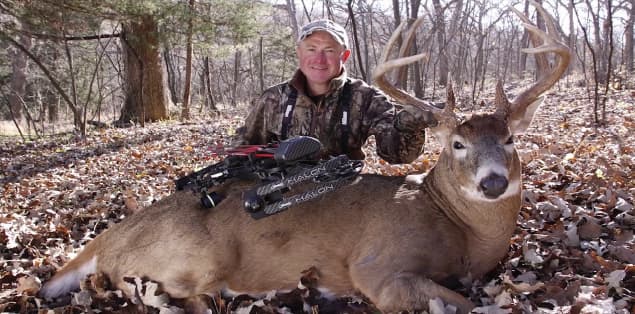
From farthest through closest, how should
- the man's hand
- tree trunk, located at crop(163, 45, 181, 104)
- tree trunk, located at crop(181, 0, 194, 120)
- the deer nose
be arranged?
tree trunk, located at crop(163, 45, 181, 104) → tree trunk, located at crop(181, 0, 194, 120) → the man's hand → the deer nose

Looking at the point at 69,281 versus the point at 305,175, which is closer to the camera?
the point at 305,175

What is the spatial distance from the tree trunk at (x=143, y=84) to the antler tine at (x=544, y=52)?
13.4 metres

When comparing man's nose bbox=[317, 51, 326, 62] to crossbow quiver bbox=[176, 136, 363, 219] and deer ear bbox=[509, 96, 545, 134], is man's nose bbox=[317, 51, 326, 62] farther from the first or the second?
deer ear bbox=[509, 96, 545, 134]

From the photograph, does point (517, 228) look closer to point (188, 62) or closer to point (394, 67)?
point (394, 67)

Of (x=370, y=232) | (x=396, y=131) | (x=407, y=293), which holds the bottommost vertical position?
(x=407, y=293)

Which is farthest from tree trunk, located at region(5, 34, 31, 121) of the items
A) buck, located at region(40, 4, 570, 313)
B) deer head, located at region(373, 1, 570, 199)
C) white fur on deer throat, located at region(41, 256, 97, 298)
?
deer head, located at region(373, 1, 570, 199)

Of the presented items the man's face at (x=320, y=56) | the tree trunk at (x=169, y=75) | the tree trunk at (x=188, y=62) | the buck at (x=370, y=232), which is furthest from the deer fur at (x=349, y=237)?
the tree trunk at (x=169, y=75)

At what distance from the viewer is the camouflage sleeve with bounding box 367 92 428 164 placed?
3777 mm

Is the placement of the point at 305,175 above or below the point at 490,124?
below

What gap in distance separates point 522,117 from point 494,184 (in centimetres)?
80

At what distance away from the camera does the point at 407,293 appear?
2867 millimetres

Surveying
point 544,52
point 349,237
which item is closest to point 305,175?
point 349,237

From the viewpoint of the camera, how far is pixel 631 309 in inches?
100

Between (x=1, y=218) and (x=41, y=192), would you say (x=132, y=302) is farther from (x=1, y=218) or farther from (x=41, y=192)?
(x=41, y=192)
